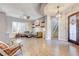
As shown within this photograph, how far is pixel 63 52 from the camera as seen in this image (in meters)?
2.83

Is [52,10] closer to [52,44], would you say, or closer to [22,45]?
[52,44]

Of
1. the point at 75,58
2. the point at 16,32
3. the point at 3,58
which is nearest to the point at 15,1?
the point at 16,32

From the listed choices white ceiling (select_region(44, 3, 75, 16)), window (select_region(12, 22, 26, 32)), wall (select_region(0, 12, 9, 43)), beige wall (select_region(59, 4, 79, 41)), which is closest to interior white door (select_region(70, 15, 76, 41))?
beige wall (select_region(59, 4, 79, 41))

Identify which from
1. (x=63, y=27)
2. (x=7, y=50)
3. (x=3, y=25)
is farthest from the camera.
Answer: (x=63, y=27)

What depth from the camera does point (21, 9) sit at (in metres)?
2.97

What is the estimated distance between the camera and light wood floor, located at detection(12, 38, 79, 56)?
2828 mm

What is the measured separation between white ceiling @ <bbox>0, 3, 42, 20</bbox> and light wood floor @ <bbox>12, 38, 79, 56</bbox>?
626 millimetres

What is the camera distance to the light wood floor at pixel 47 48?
2.83 m

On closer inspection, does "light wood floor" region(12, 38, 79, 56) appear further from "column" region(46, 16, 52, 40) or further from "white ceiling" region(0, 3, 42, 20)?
"white ceiling" region(0, 3, 42, 20)

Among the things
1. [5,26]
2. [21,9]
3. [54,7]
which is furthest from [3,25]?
[54,7]

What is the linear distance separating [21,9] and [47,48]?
113 cm

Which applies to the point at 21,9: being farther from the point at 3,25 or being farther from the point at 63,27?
the point at 63,27

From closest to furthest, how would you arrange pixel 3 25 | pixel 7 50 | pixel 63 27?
pixel 7 50 < pixel 3 25 < pixel 63 27

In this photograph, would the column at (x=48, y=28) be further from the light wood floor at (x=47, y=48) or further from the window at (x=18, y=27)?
the window at (x=18, y=27)
